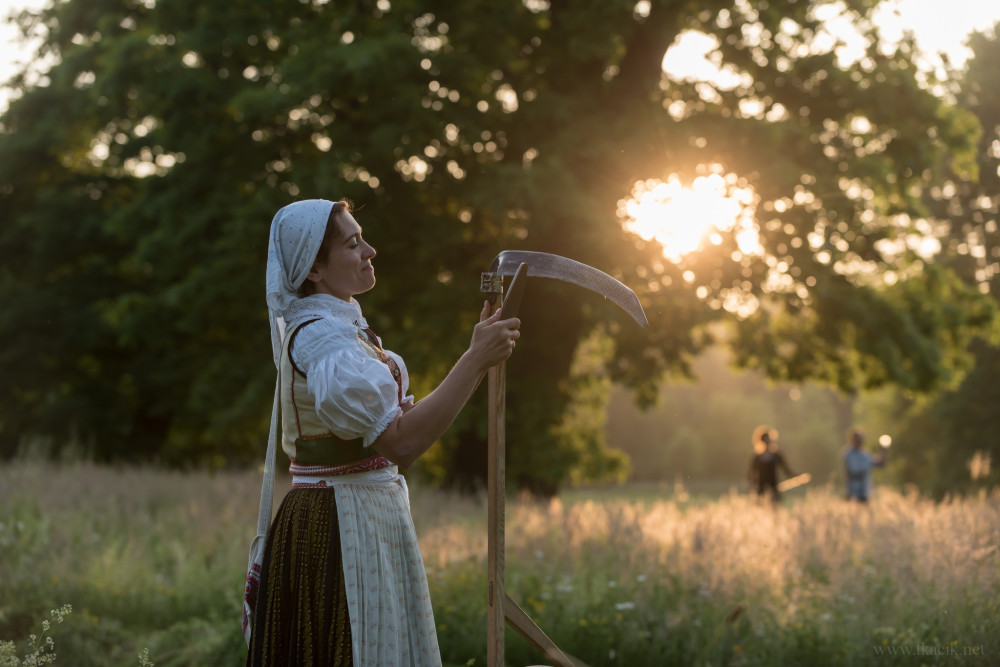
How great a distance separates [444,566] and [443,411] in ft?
14.3

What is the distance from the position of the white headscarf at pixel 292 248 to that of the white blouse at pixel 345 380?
0.15 meters

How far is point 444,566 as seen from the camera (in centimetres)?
640

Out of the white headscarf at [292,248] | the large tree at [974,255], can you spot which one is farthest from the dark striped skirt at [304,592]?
the large tree at [974,255]

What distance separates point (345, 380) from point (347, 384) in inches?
0.5

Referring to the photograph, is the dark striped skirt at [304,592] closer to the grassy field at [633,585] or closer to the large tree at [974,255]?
the grassy field at [633,585]

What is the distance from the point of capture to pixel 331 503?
2.55 m

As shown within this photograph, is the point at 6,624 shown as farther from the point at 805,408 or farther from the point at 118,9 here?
the point at 805,408

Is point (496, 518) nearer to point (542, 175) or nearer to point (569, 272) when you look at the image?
point (569, 272)

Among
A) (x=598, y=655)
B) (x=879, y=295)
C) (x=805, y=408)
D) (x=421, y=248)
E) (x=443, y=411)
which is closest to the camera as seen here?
(x=443, y=411)

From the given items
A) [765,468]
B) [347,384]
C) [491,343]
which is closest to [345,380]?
[347,384]

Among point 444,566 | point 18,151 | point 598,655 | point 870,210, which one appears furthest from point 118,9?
point 598,655

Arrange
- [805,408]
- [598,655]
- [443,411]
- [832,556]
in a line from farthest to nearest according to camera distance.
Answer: [805,408] < [832,556] < [598,655] < [443,411]

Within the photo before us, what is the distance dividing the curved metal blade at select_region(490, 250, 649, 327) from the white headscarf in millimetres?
473

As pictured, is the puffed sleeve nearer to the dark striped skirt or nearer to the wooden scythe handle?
the dark striped skirt
